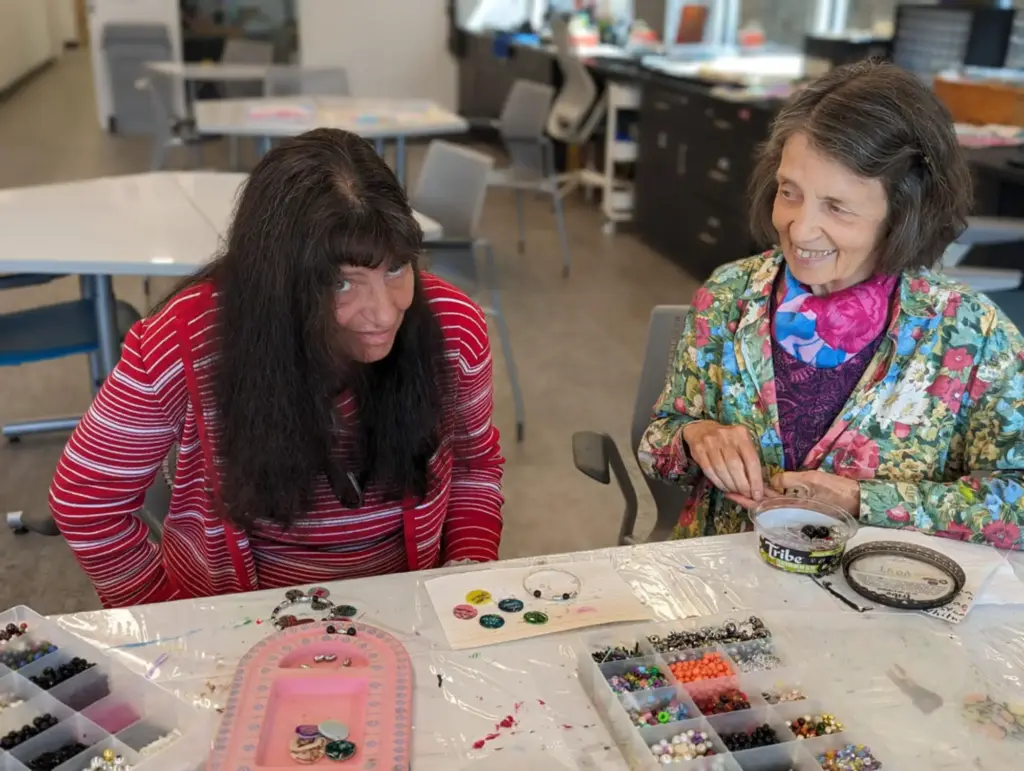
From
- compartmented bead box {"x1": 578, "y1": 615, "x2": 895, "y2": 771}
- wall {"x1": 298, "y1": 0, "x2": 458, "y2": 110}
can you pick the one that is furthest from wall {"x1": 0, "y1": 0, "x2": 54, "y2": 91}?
compartmented bead box {"x1": 578, "y1": 615, "x2": 895, "y2": 771}

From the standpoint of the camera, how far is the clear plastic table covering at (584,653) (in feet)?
3.07

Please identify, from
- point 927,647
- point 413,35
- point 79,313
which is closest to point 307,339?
point 927,647

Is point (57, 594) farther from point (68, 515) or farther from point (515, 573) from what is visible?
Result: point (515, 573)

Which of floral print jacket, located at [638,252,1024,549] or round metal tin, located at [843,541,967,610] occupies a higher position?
floral print jacket, located at [638,252,1024,549]

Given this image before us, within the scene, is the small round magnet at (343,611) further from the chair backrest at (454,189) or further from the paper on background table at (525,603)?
the chair backrest at (454,189)

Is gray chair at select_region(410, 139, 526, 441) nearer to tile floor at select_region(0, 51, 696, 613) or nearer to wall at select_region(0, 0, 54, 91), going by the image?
tile floor at select_region(0, 51, 696, 613)

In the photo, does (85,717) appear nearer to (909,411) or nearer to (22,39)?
(909,411)

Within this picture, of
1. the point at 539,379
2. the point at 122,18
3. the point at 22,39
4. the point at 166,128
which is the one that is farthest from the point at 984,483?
the point at 22,39

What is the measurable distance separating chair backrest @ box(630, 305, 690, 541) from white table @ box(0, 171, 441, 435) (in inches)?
23.4

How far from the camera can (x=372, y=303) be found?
1.17 meters

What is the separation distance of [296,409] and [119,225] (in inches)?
66.7

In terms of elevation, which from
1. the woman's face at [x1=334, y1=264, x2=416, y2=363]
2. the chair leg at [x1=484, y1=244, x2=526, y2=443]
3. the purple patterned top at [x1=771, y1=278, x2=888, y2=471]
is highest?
the woman's face at [x1=334, y1=264, x2=416, y2=363]

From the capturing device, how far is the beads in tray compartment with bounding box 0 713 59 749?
2.79ft

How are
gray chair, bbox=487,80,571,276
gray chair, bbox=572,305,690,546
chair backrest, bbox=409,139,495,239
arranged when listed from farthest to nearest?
gray chair, bbox=487,80,571,276 < chair backrest, bbox=409,139,495,239 < gray chair, bbox=572,305,690,546
